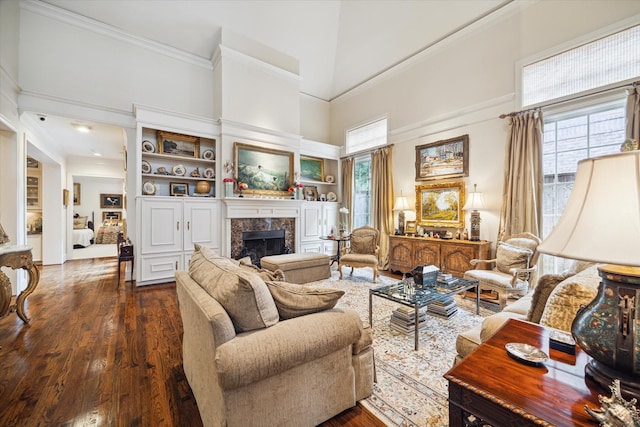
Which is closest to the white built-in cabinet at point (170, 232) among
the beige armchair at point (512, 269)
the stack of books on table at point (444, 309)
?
the stack of books on table at point (444, 309)

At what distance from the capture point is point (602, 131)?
330 centimetres

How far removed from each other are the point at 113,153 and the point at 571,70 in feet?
32.9

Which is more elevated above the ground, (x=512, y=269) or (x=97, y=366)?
(x=512, y=269)

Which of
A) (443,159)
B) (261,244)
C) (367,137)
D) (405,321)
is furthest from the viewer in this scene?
(367,137)

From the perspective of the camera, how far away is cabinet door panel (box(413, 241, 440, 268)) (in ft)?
14.5

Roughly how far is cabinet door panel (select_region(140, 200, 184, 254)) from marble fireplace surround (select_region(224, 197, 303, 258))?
83cm

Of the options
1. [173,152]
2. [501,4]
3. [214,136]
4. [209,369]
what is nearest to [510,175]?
[501,4]

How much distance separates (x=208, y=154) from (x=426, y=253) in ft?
15.0

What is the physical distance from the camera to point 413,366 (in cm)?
215

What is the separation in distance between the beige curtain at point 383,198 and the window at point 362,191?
0.43m

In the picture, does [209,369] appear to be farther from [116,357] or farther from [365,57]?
[365,57]

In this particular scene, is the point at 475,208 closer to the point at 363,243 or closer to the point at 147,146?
the point at 363,243

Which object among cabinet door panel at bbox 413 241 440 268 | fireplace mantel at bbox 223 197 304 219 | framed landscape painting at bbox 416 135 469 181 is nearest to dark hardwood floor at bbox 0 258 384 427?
fireplace mantel at bbox 223 197 304 219

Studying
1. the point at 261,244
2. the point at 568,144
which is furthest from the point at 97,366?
the point at 568,144
